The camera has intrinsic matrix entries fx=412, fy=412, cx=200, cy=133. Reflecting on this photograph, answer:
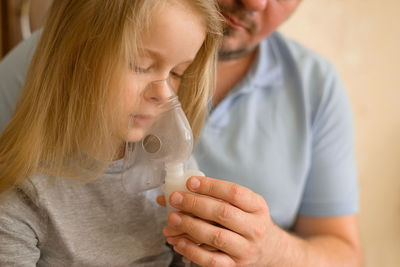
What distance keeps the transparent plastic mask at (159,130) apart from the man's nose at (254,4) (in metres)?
0.35

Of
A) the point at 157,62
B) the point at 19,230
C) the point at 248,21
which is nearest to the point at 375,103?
the point at 248,21

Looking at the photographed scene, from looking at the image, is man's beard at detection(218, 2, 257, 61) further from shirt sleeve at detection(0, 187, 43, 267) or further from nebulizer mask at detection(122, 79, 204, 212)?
shirt sleeve at detection(0, 187, 43, 267)

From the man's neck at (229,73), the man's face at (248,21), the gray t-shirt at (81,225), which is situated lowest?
the gray t-shirt at (81,225)

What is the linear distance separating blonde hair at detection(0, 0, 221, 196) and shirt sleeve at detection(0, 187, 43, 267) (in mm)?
35

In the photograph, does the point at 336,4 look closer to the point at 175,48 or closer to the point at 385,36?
the point at 385,36

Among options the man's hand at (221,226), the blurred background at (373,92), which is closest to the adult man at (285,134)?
the man's hand at (221,226)

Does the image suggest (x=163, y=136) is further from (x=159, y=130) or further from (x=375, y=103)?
(x=375, y=103)

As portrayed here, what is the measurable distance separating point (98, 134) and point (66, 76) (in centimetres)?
12

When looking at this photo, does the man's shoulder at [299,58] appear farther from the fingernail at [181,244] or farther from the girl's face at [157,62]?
the fingernail at [181,244]

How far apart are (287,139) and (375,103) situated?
0.93 metres

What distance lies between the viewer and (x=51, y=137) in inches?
30.5

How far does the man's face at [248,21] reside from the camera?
38.3 inches

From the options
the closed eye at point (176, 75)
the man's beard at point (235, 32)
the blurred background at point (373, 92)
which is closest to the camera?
the closed eye at point (176, 75)

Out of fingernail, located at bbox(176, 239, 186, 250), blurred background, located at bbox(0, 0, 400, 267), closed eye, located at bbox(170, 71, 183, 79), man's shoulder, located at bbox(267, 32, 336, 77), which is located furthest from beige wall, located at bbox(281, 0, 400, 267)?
fingernail, located at bbox(176, 239, 186, 250)
